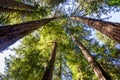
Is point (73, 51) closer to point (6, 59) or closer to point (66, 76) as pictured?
point (66, 76)

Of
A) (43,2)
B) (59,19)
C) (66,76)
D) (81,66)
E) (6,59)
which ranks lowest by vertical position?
(66,76)

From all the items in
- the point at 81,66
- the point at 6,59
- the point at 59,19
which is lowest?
the point at 81,66

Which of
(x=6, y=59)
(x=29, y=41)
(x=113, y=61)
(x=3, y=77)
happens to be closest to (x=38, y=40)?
(x=29, y=41)

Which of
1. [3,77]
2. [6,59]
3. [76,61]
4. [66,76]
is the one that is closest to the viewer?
[3,77]

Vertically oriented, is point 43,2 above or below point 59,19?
above

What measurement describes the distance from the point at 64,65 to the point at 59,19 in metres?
3.53

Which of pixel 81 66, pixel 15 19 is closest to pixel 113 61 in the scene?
pixel 81 66

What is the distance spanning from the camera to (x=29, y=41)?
1672 cm

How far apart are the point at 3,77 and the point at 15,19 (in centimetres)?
457

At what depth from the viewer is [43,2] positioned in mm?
16125

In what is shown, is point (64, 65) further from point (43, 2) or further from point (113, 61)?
point (43, 2)

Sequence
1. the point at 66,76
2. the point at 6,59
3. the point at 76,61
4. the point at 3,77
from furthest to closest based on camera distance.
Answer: the point at 66,76 < the point at 76,61 < the point at 6,59 < the point at 3,77

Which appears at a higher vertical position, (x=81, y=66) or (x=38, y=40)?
(x=38, y=40)

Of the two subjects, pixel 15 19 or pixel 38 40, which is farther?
pixel 38 40
